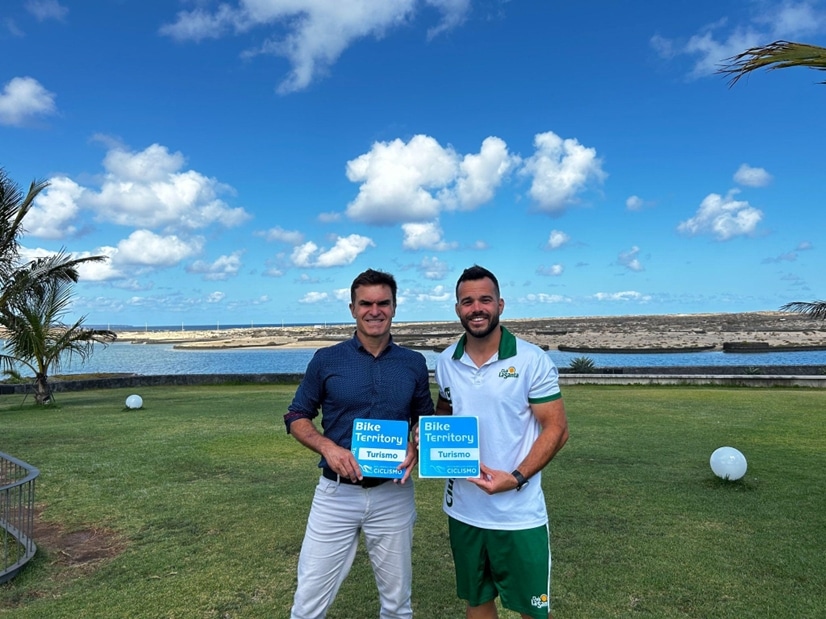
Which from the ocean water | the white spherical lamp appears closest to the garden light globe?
the white spherical lamp

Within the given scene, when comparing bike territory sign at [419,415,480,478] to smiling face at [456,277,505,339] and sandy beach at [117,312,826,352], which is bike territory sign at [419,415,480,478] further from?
sandy beach at [117,312,826,352]

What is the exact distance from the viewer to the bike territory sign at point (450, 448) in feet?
7.82

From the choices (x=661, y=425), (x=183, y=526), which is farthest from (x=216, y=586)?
(x=661, y=425)

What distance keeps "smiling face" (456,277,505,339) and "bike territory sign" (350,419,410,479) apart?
55 centimetres

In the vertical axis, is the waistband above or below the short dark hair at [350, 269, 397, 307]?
below

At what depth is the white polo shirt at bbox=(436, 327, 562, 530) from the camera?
2.47 meters

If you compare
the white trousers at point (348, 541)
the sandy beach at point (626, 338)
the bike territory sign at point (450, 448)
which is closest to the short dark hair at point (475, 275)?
the bike territory sign at point (450, 448)

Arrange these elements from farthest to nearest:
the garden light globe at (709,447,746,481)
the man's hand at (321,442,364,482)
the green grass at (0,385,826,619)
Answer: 1. the garden light globe at (709,447,746,481)
2. the green grass at (0,385,826,619)
3. the man's hand at (321,442,364,482)

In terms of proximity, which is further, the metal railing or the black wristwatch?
the metal railing

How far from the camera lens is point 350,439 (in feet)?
8.66

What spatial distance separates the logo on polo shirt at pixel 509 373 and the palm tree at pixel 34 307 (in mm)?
13144

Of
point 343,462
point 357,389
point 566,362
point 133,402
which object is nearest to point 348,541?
point 343,462

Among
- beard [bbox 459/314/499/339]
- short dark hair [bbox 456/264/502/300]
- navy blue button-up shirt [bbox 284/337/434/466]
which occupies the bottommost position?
navy blue button-up shirt [bbox 284/337/434/466]

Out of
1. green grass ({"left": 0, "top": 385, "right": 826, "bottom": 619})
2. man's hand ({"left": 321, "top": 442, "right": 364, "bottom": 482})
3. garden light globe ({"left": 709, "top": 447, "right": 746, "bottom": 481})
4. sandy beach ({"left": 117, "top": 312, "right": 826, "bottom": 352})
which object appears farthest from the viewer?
sandy beach ({"left": 117, "top": 312, "right": 826, "bottom": 352})
